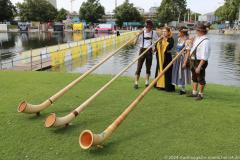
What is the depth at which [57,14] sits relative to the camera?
12350 cm

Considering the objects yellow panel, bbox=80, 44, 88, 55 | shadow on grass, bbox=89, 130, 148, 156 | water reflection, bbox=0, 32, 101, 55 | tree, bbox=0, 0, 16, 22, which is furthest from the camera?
tree, bbox=0, 0, 16, 22

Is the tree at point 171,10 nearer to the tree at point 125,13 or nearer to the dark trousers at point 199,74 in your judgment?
the tree at point 125,13

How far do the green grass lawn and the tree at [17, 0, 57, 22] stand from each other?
105476 mm

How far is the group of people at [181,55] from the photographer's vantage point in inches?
308

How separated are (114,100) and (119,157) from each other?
125 inches

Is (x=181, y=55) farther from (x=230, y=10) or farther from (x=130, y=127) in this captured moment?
(x=230, y=10)

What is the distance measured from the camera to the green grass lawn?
5.02 metres

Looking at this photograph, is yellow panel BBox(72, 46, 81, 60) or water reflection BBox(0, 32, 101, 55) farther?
water reflection BBox(0, 32, 101, 55)

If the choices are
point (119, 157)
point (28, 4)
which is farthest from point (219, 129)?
point (28, 4)

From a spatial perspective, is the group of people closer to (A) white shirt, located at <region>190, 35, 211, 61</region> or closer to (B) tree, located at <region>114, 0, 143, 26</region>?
(A) white shirt, located at <region>190, 35, 211, 61</region>

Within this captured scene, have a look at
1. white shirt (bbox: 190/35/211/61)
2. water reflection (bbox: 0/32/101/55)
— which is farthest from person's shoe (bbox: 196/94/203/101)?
water reflection (bbox: 0/32/101/55)

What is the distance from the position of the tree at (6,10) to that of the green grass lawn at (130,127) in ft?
337

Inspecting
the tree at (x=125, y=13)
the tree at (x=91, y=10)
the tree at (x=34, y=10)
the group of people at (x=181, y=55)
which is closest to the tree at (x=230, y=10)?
the tree at (x=125, y=13)

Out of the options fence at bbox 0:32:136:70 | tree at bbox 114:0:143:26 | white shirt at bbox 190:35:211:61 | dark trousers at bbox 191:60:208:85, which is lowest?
fence at bbox 0:32:136:70
